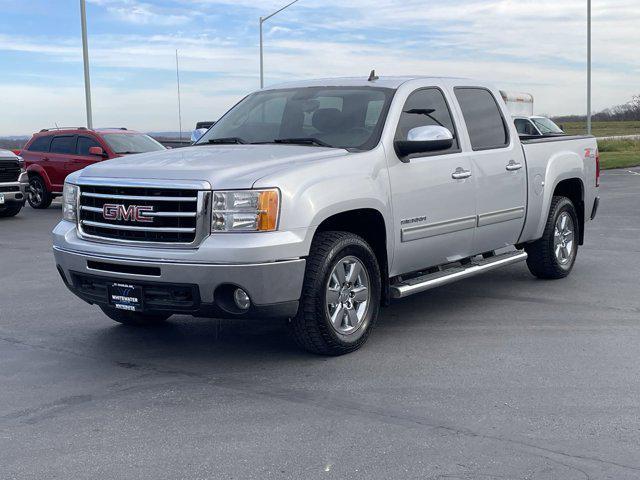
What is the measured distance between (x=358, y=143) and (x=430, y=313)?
1.84 m

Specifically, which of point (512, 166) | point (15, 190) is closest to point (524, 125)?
point (15, 190)

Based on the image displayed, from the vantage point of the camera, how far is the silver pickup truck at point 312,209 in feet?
18.8

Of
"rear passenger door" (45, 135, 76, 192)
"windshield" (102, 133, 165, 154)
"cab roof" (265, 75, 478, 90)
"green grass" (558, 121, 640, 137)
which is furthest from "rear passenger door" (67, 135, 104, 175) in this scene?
"green grass" (558, 121, 640, 137)

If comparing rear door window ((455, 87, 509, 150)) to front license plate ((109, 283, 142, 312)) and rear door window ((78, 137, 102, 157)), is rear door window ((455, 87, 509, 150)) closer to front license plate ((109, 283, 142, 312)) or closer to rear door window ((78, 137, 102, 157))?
front license plate ((109, 283, 142, 312))

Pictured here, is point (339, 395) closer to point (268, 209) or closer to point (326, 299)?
point (326, 299)

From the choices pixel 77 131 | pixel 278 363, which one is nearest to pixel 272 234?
pixel 278 363

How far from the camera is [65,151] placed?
20.2 metres

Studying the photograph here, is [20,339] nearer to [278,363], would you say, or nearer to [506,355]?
[278,363]

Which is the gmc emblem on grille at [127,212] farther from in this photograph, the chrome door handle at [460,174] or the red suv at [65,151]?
the red suv at [65,151]

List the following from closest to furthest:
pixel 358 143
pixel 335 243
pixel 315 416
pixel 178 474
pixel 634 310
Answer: pixel 178 474
pixel 315 416
pixel 335 243
pixel 358 143
pixel 634 310

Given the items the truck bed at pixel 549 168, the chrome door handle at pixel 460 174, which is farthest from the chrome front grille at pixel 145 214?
the truck bed at pixel 549 168

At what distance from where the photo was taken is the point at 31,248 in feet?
42.7

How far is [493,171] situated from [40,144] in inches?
603

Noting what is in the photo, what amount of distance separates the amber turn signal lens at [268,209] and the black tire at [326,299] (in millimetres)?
448
